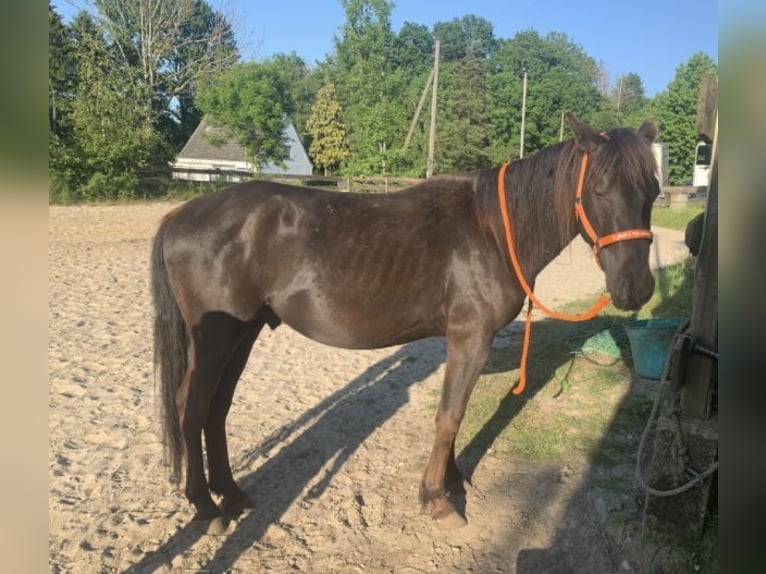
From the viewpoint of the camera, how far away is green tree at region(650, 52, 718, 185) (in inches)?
1310

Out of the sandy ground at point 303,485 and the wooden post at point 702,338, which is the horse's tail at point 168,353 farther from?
the wooden post at point 702,338

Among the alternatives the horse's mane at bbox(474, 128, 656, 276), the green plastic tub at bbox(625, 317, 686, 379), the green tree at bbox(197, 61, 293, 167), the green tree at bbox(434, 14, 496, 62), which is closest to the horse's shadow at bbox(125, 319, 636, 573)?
the green plastic tub at bbox(625, 317, 686, 379)

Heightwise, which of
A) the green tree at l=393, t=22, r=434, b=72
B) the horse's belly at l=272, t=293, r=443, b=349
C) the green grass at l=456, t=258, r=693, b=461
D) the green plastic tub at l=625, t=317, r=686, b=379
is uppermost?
the green tree at l=393, t=22, r=434, b=72

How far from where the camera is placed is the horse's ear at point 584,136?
2.52 m

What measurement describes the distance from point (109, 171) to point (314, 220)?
63.2 ft

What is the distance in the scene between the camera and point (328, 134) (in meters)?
39.3

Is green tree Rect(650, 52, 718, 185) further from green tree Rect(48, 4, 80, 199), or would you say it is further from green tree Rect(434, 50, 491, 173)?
green tree Rect(48, 4, 80, 199)

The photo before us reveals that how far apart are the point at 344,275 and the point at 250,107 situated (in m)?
26.1

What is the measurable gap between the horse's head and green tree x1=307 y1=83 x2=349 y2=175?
124 feet

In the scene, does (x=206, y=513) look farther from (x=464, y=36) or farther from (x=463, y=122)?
(x=464, y=36)

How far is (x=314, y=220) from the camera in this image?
9.31 feet

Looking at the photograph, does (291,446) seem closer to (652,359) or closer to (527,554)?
(527,554)

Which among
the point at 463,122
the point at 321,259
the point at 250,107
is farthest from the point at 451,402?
the point at 463,122
